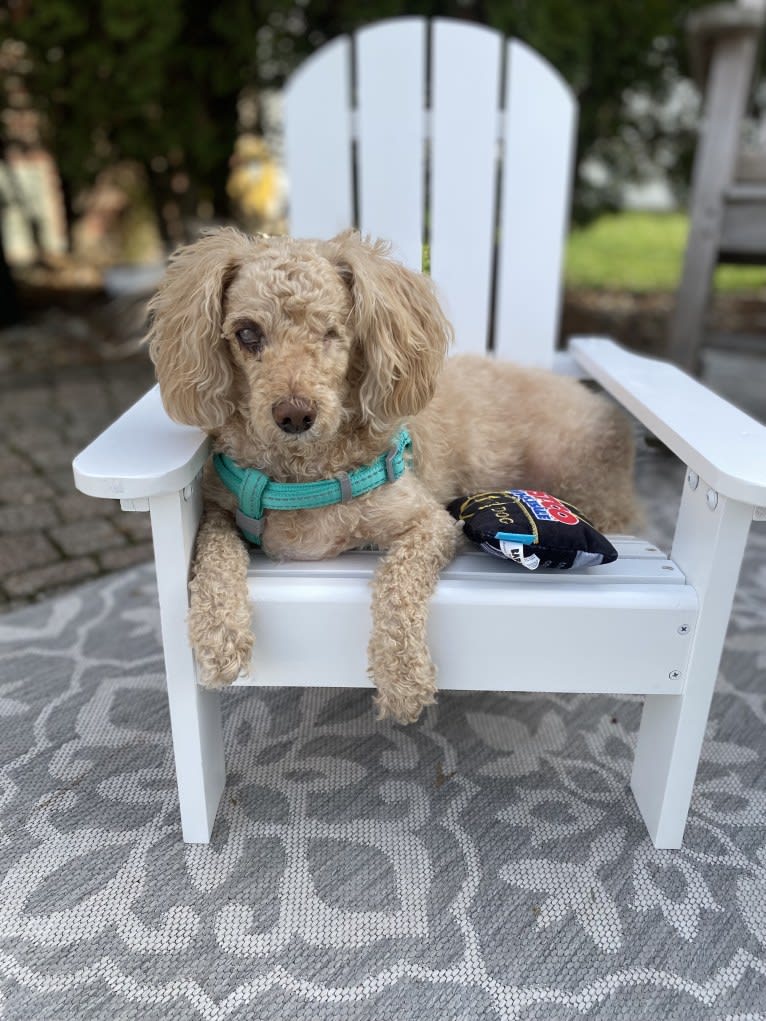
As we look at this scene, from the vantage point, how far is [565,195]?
7.92 ft

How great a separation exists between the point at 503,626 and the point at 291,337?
0.56 m

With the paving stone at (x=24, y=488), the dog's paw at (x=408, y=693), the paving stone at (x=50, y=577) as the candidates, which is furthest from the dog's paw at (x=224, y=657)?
the paving stone at (x=24, y=488)

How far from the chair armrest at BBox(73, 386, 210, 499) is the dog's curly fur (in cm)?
5

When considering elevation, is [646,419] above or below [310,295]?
below

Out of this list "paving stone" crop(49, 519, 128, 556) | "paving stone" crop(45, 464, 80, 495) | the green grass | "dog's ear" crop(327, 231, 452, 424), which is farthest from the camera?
the green grass

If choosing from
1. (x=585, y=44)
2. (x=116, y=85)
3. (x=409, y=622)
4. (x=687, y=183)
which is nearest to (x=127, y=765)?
(x=409, y=622)

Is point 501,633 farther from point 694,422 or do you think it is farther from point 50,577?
point 50,577

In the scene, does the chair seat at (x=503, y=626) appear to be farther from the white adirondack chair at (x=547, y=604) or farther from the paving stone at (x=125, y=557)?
the paving stone at (x=125, y=557)

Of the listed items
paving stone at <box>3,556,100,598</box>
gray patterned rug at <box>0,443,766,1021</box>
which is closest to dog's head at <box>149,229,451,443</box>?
gray patterned rug at <box>0,443,766,1021</box>

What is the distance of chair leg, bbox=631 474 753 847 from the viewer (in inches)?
50.9

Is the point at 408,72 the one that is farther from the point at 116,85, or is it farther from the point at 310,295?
the point at 116,85

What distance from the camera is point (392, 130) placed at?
2.39m

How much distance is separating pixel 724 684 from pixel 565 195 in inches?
56.4

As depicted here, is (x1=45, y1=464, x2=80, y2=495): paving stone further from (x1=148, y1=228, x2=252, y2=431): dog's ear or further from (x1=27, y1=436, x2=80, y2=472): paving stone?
(x1=148, y1=228, x2=252, y2=431): dog's ear
